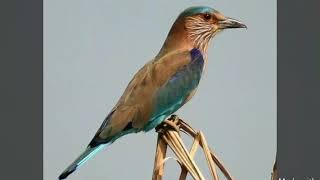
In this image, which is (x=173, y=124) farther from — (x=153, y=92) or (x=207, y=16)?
(x=207, y=16)

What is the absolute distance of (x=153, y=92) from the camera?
1.22 m

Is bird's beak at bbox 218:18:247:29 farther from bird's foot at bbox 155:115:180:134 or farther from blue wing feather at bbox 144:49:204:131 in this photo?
bird's foot at bbox 155:115:180:134

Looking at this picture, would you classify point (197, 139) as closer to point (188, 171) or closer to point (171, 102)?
point (188, 171)

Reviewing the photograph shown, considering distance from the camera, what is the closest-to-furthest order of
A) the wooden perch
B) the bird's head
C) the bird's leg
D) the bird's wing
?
the wooden perch, the bird's leg, the bird's wing, the bird's head

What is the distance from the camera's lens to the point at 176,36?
1.28m

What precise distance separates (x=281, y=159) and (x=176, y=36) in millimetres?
541

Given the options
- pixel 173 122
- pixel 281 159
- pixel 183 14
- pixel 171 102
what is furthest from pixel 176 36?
pixel 281 159

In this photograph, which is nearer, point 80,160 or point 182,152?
point 182,152

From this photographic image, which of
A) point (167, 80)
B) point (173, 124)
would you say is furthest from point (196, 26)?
point (173, 124)

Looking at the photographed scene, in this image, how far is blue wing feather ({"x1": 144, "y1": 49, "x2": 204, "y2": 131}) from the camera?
121 cm

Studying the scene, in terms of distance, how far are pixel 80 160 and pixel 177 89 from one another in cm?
27

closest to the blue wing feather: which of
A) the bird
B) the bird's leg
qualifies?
the bird

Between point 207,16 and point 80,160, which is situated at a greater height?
point 207,16

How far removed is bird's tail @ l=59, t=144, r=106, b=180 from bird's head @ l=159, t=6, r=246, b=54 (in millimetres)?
298
